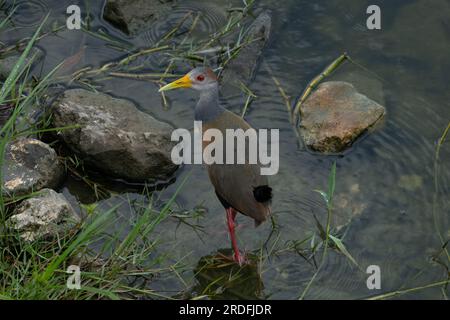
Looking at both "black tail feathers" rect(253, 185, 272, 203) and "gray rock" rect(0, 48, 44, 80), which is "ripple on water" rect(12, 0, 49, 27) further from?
"black tail feathers" rect(253, 185, 272, 203)

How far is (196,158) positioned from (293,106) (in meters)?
0.87

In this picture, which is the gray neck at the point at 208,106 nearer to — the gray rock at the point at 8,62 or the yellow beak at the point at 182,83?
the yellow beak at the point at 182,83

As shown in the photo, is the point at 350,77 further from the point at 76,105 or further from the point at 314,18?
the point at 76,105

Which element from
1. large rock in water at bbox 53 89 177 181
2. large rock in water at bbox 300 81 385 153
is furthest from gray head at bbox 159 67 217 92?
large rock in water at bbox 300 81 385 153

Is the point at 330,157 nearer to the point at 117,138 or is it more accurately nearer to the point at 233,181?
the point at 233,181

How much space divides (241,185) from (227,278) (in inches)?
23.0

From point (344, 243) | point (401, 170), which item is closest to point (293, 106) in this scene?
point (401, 170)

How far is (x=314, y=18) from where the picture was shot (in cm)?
671

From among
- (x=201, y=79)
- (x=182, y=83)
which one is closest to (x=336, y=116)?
(x=201, y=79)

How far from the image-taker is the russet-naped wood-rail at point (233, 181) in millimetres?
4832

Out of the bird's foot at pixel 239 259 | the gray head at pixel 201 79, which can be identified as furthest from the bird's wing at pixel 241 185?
the gray head at pixel 201 79

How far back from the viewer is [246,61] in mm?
6238

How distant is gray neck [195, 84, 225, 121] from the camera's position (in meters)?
5.46
